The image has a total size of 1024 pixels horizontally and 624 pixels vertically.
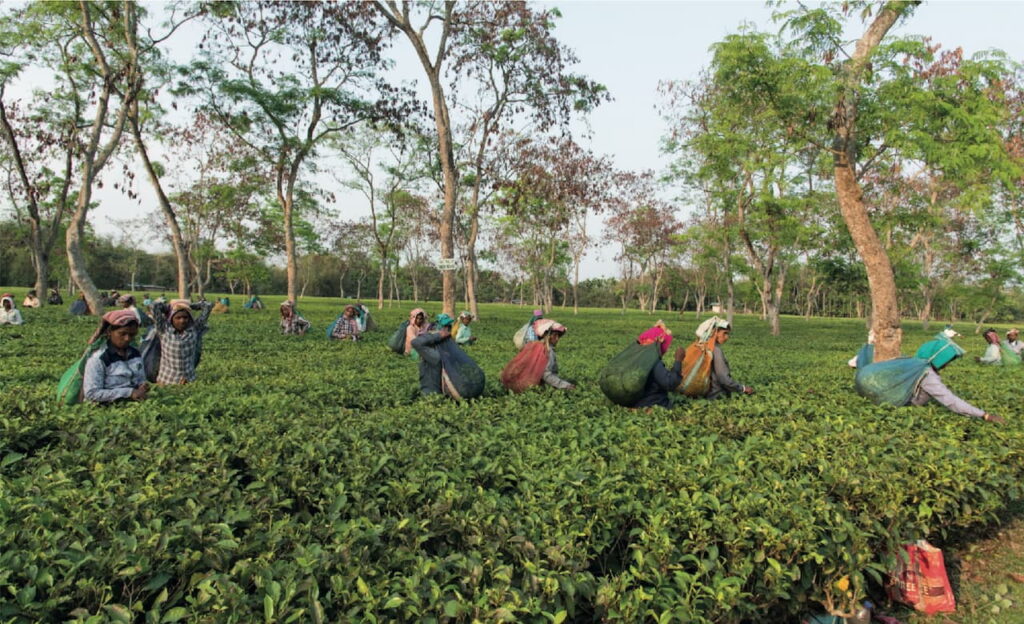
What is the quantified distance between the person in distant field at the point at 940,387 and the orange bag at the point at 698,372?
7.23 ft

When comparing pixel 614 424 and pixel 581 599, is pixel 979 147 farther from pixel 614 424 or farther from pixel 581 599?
pixel 581 599

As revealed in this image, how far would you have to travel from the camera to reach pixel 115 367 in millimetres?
5793

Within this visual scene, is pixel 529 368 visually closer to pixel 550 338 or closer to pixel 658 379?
pixel 550 338

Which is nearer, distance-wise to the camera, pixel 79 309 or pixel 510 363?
pixel 510 363

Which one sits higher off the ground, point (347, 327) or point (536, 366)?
point (536, 366)

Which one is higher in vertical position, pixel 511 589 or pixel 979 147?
pixel 979 147

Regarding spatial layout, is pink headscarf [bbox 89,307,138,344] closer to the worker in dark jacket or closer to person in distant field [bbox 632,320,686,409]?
person in distant field [bbox 632,320,686,409]

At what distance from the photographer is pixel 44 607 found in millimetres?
2066

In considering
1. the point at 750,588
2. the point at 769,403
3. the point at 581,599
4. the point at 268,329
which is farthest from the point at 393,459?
the point at 268,329

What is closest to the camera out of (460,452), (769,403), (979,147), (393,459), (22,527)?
(22,527)

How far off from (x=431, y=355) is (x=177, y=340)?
3278mm

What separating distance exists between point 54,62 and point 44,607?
81.3ft

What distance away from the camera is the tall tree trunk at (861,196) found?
10.3 m

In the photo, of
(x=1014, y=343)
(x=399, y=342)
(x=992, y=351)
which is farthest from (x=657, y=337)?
(x=1014, y=343)
